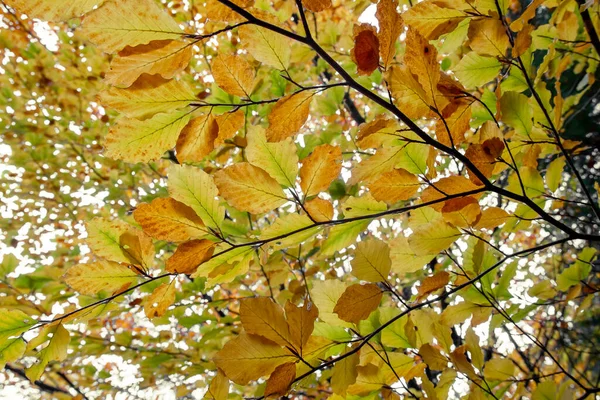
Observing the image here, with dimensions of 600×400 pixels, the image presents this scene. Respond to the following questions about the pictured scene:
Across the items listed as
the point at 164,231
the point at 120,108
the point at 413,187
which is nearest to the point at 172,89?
the point at 120,108

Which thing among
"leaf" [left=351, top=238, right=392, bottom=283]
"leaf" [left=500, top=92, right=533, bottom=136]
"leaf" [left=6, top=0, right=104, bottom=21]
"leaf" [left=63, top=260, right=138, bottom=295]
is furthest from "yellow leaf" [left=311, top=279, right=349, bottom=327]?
"leaf" [left=6, top=0, right=104, bottom=21]

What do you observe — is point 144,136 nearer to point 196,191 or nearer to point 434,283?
point 196,191

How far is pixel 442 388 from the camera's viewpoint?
0.77 metres

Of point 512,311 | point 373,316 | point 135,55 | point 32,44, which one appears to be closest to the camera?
point 135,55

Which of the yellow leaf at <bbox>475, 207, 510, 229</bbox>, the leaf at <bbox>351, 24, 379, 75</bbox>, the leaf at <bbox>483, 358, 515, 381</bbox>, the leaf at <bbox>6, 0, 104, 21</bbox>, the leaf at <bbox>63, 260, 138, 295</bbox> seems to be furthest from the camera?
the leaf at <bbox>483, 358, 515, 381</bbox>

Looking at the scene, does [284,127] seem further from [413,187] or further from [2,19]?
[2,19]

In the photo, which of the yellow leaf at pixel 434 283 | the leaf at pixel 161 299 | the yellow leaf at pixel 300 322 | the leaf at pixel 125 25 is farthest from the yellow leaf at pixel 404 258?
the leaf at pixel 125 25

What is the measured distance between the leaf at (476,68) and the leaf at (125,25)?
21.6 inches

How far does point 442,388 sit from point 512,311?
10.6 inches

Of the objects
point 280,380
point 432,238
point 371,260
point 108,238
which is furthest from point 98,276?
point 432,238

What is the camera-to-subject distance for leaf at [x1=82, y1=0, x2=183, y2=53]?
1.20 ft

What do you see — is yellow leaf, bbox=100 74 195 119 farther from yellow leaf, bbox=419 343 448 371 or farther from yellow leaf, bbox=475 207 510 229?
yellow leaf, bbox=419 343 448 371

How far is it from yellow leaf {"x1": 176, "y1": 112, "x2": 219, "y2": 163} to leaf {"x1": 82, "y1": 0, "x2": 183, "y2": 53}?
0.12 meters

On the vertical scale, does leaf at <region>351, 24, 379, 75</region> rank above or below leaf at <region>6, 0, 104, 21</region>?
above
